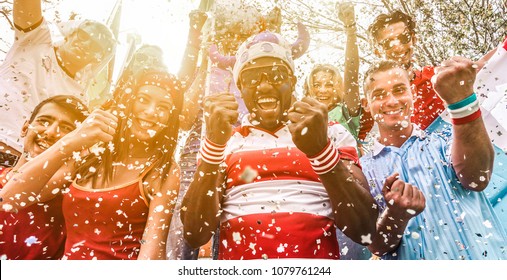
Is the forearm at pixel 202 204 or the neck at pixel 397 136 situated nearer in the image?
the forearm at pixel 202 204

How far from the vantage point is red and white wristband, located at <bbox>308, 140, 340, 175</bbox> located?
145 cm

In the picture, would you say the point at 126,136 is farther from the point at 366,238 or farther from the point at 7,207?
the point at 366,238

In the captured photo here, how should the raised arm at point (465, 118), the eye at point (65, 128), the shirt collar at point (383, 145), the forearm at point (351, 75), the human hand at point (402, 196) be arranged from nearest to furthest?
the human hand at point (402, 196) → the raised arm at point (465, 118) → the shirt collar at point (383, 145) → the eye at point (65, 128) → the forearm at point (351, 75)

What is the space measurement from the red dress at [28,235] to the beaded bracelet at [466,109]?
5.73 feet

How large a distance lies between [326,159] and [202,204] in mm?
507

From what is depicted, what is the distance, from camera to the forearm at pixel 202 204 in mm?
1534

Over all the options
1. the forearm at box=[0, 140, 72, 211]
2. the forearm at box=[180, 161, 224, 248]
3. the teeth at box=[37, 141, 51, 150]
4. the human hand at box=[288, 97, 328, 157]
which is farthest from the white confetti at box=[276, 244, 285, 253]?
the teeth at box=[37, 141, 51, 150]

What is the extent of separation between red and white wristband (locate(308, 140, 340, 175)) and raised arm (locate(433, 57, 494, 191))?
1.49ft

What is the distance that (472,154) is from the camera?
4.95 ft

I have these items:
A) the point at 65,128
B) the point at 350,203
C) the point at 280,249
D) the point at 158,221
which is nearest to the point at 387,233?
the point at 350,203

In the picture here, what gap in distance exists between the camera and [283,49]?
1925mm

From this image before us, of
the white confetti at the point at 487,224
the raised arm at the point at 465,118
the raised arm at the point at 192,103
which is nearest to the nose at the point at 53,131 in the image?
the raised arm at the point at 192,103

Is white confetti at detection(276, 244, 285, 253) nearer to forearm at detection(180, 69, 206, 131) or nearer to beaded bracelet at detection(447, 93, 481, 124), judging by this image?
beaded bracelet at detection(447, 93, 481, 124)

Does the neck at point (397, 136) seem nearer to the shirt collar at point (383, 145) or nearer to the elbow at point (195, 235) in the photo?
the shirt collar at point (383, 145)
